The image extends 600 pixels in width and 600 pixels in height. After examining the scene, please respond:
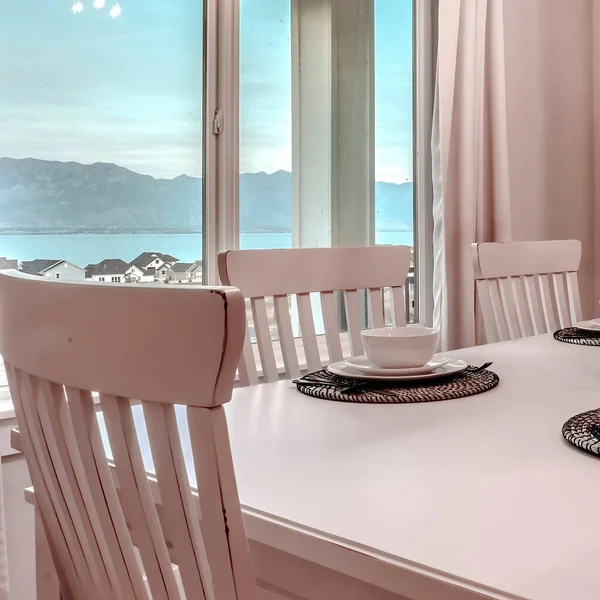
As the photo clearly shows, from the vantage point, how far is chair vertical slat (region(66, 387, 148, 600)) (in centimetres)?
58

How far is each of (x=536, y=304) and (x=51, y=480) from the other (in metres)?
1.61

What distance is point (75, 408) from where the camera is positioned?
58 cm

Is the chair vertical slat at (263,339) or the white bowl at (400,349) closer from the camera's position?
the white bowl at (400,349)

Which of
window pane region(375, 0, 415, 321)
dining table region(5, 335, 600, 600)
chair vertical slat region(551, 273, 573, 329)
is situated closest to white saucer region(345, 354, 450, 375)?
dining table region(5, 335, 600, 600)

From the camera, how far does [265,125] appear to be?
Result: 246 cm

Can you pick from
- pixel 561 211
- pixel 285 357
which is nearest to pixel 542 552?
pixel 285 357

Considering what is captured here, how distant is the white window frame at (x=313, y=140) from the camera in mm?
2287

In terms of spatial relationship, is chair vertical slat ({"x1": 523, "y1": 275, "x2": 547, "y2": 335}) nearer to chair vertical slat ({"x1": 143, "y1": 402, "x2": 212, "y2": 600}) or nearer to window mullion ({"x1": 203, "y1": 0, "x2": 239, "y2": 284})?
window mullion ({"x1": 203, "y1": 0, "x2": 239, "y2": 284})

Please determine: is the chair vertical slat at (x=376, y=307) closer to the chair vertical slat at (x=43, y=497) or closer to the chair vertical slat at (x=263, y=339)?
the chair vertical slat at (x=263, y=339)

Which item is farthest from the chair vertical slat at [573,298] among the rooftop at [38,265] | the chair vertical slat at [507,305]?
the rooftop at [38,265]

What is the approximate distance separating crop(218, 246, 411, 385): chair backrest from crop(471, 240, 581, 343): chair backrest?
0.29m

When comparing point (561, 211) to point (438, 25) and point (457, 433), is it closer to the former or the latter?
point (438, 25)

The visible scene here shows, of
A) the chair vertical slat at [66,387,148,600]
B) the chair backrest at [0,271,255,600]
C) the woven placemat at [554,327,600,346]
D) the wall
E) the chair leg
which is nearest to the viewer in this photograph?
the chair backrest at [0,271,255,600]

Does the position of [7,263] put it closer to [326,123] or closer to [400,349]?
[400,349]
